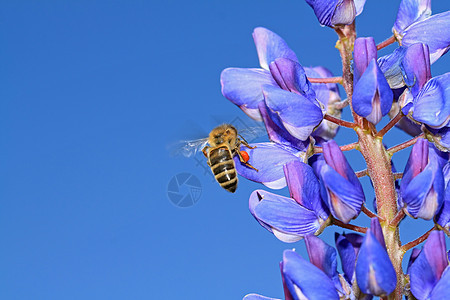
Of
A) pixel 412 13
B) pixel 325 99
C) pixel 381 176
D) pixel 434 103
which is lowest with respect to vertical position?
pixel 381 176

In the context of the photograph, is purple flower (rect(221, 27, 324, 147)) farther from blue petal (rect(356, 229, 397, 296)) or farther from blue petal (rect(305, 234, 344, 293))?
blue petal (rect(356, 229, 397, 296))

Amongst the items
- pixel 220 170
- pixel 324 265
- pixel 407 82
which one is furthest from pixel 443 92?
pixel 220 170

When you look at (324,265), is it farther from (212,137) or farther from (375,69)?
(212,137)

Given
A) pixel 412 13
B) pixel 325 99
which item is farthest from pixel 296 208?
pixel 412 13

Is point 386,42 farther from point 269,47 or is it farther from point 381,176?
point 381,176

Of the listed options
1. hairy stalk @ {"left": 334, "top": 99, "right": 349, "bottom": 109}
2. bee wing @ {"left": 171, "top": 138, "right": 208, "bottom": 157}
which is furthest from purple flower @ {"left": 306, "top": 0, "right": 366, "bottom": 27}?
bee wing @ {"left": 171, "top": 138, "right": 208, "bottom": 157}

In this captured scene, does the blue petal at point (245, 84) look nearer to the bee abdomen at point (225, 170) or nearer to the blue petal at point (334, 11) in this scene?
the blue petal at point (334, 11)
